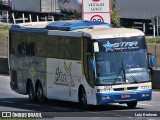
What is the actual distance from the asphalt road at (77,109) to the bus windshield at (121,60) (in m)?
1.05

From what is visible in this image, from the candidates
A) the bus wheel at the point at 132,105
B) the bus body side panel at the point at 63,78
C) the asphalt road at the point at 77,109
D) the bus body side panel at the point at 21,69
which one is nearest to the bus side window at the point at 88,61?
the bus body side panel at the point at 63,78

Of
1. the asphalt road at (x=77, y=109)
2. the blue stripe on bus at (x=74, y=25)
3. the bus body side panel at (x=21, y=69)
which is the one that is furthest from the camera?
the bus body side panel at (x=21, y=69)

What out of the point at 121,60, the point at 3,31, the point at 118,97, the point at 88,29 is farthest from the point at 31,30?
the point at 3,31

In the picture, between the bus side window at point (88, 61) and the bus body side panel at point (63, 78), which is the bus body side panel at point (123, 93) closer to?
the bus side window at point (88, 61)

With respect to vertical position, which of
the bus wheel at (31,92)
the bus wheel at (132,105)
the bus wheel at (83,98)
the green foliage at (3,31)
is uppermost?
the bus wheel at (83,98)

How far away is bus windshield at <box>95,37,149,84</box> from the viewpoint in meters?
23.0

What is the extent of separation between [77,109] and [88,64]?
1815 mm

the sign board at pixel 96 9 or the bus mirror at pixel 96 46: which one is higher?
the sign board at pixel 96 9

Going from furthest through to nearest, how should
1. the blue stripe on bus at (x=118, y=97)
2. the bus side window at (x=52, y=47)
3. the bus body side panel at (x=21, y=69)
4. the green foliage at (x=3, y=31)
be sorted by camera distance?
the green foliage at (x=3, y=31) < the bus body side panel at (x=21, y=69) < the bus side window at (x=52, y=47) < the blue stripe on bus at (x=118, y=97)

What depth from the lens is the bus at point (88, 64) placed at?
2295cm

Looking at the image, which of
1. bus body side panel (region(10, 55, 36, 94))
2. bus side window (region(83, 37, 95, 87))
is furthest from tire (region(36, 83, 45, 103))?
bus side window (region(83, 37, 95, 87))

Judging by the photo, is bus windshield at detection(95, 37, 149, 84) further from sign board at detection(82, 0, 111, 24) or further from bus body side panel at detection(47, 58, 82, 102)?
sign board at detection(82, 0, 111, 24)

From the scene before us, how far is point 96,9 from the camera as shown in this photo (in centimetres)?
2712

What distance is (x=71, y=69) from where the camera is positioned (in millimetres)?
24562
